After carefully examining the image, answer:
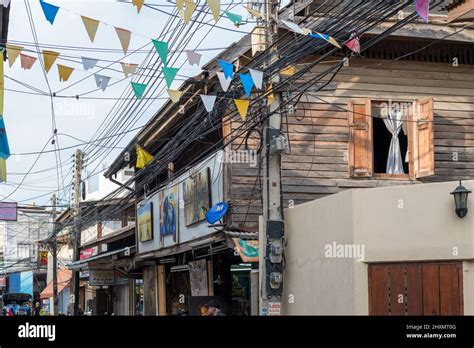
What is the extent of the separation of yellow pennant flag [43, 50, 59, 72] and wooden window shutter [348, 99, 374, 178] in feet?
26.4

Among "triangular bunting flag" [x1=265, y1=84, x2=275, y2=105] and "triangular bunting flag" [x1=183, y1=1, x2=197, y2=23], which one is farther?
"triangular bunting flag" [x1=265, y1=84, x2=275, y2=105]

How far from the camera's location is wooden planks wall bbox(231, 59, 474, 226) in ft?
50.2

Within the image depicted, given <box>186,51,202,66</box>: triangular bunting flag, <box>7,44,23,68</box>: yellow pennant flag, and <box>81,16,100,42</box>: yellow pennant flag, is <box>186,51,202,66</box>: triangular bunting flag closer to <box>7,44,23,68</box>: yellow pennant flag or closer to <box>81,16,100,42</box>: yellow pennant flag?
<box>81,16,100,42</box>: yellow pennant flag

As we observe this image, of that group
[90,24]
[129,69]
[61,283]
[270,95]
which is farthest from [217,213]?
[61,283]

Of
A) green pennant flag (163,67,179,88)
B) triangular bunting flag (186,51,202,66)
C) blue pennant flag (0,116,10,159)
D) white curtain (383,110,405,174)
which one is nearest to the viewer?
green pennant flag (163,67,179,88)

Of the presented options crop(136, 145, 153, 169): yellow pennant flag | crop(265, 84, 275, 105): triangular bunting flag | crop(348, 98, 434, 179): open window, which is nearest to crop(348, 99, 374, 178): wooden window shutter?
crop(348, 98, 434, 179): open window

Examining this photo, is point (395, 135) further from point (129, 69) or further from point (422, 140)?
point (129, 69)

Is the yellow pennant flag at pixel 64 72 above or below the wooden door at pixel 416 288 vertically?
above

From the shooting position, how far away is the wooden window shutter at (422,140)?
14750 mm

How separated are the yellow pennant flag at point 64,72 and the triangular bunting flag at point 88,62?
22 cm

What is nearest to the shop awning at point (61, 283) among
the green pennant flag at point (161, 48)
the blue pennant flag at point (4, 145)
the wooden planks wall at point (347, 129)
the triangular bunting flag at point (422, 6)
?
the wooden planks wall at point (347, 129)

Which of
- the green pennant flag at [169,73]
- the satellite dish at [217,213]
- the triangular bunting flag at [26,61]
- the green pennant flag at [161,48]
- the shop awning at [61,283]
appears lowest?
the shop awning at [61,283]

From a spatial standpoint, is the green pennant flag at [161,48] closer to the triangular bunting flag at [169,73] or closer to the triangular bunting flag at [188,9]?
the triangular bunting flag at [169,73]
